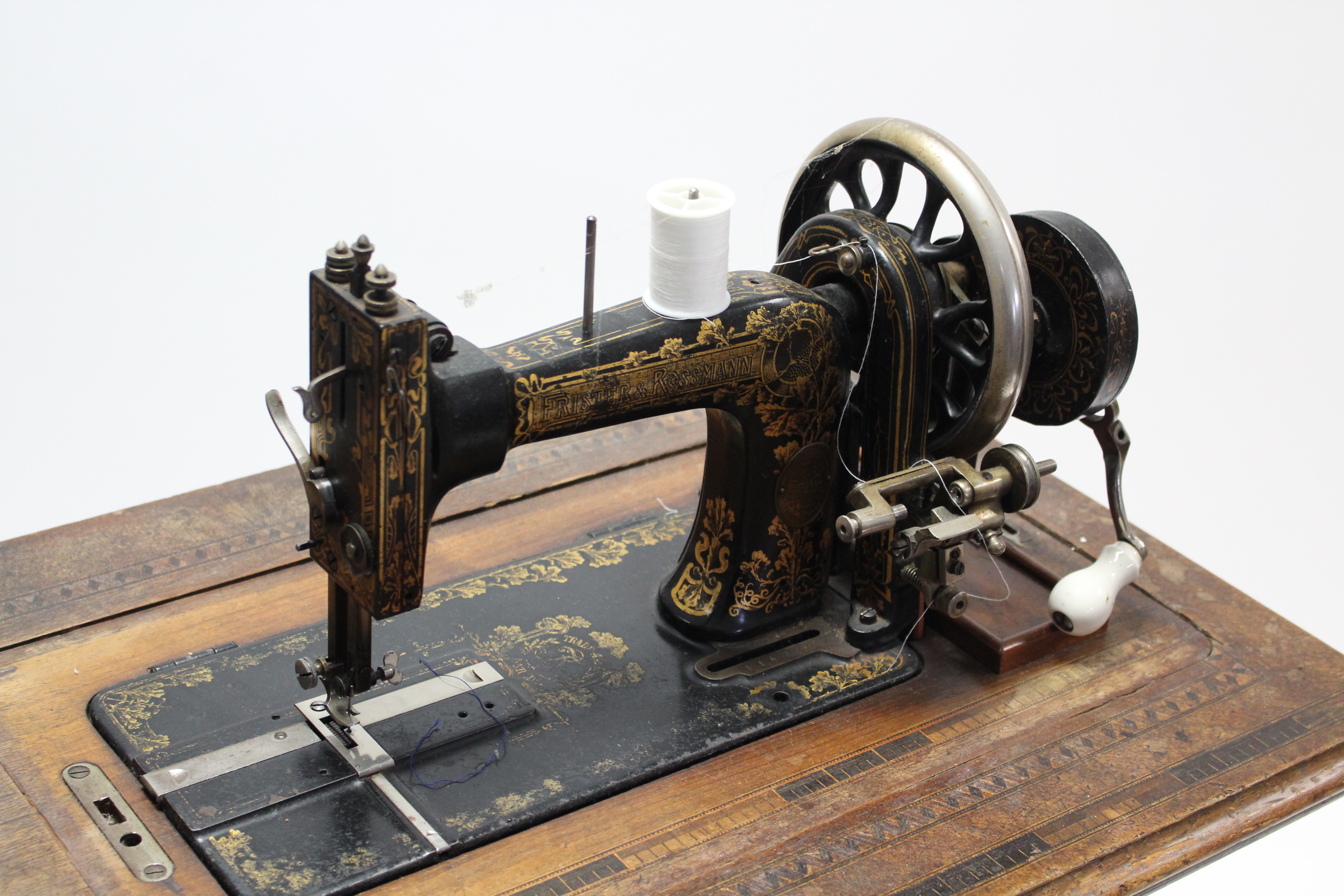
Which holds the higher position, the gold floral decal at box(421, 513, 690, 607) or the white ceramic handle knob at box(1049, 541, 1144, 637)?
the white ceramic handle knob at box(1049, 541, 1144, 637)

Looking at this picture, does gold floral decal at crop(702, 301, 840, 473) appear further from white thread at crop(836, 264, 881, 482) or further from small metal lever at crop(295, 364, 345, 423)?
small metal lever at crop(295, 364, 345, 423)

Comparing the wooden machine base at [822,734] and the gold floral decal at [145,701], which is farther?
the gold floral decal at [145,701]

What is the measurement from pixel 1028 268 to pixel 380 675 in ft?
4.47

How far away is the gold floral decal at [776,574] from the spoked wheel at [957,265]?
302mm

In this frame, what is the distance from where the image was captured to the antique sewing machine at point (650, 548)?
270 cm

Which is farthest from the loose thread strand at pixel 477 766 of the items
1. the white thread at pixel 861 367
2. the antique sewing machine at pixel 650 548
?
the white thread at pixel 861 367

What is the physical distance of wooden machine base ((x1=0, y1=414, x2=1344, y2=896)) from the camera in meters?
2.81

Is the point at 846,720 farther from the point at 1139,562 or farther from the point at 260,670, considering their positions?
the point at 260,670

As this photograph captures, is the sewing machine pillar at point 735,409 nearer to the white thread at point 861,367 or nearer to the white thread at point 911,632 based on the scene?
the white thread at point 861,367

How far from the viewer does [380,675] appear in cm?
287

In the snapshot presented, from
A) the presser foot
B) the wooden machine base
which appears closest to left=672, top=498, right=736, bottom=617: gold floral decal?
the wooden machine base

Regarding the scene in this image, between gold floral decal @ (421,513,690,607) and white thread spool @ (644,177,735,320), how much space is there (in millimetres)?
709

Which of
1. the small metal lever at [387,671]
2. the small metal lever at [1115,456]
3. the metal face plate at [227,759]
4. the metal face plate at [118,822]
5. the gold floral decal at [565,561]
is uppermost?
the small metal lever at [1115,456]

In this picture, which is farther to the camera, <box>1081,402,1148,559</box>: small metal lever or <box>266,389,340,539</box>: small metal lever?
<box>1081,402,1148,559</box>: small metal lever
